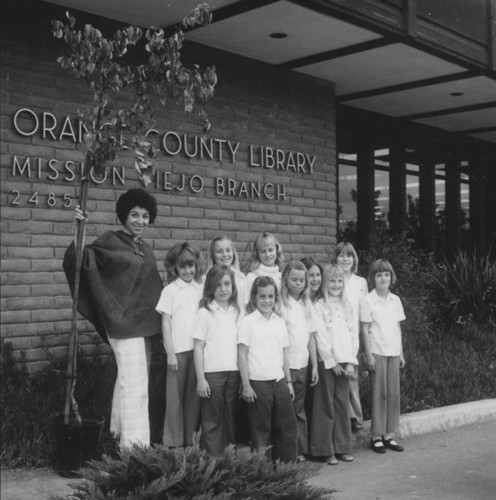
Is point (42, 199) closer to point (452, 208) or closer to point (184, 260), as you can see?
point (184, 260)

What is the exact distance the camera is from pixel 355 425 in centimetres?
671

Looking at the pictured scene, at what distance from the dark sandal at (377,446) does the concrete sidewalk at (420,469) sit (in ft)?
0.18

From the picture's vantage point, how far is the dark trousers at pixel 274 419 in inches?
212

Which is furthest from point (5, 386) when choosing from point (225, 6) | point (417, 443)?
point (225, 6)

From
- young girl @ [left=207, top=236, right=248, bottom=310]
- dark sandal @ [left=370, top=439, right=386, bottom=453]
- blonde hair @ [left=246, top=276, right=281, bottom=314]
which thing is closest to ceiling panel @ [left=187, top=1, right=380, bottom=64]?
young girl @ [left=207, top=236, right=248, bottom=310]

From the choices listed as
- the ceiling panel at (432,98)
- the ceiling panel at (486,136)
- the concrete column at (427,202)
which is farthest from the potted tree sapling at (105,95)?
the ceiling panel at (486,136)

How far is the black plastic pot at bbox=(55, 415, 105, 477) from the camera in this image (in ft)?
16.5

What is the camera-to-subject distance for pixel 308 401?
6.13 m

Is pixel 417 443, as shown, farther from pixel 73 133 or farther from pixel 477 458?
pixel 73 133

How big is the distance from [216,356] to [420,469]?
179 centimetres

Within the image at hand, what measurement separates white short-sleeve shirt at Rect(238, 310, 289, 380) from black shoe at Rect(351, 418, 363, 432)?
4.95 feet

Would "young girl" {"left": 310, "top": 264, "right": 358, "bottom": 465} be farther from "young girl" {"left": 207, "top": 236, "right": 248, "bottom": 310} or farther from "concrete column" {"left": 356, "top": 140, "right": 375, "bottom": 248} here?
"concrete column" {"left": 356, "top": 140, "right": 375, "bottom": 248}

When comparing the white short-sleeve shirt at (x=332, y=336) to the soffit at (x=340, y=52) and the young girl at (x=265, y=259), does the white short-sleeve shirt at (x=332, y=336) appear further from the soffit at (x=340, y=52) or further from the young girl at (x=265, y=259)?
the soffit at (x=340, y=52)

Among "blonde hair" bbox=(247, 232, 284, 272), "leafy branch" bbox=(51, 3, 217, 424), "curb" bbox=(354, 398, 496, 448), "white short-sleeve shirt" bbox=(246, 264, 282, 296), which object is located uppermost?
"leafy branch" bbox=(51, 3, 217, 424)
